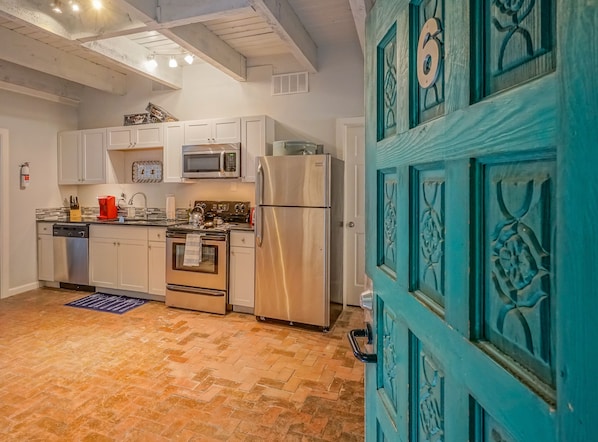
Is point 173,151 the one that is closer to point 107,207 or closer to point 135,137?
point 135,137

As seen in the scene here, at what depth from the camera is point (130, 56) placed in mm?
3904

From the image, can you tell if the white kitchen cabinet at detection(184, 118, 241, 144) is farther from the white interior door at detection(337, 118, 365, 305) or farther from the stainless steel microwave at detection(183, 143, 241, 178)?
the white interior door at detection(337, 118, 365, 305)

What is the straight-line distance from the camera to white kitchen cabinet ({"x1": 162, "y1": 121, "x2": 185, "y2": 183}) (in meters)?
4.42

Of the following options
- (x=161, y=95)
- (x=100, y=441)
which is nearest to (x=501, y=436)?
(x=100, y=441)

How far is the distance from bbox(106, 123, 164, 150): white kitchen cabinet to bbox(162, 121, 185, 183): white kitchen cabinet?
0.43ft

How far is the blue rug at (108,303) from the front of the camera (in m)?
4.09

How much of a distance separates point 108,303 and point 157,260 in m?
0.81

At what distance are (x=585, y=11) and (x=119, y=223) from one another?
492cm

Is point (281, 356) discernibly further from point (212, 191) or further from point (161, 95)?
point (161, 95)

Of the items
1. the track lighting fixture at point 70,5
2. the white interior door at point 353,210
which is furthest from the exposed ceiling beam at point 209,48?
the white interior door at point 353,210

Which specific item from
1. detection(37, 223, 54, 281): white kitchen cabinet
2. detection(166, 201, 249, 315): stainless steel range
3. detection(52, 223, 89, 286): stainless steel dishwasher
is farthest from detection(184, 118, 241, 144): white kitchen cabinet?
detection(37, 223, 54, 281): white kitchen cabinet

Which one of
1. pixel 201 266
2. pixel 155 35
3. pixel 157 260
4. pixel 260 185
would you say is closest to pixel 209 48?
pixel 155 35

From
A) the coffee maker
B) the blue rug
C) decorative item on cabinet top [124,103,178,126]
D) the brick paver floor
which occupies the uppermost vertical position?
decorative item on cabinet top [124,103,178,126]

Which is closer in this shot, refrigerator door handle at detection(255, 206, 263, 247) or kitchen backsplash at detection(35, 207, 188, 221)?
refrigerator door handle at detection(255, 206, 263, 247)
